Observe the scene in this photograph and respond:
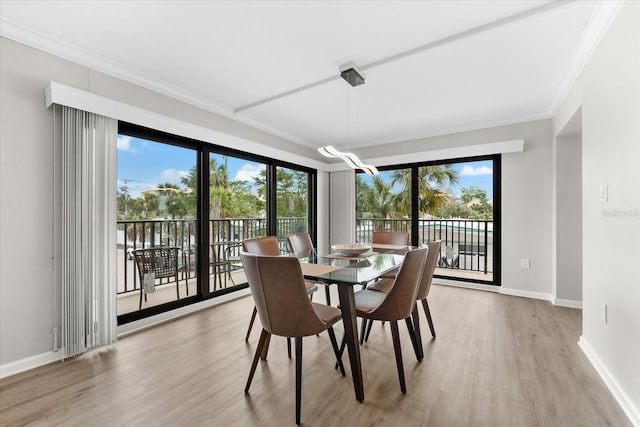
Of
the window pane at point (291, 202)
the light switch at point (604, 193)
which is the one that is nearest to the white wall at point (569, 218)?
the light switch at point (604, 193)

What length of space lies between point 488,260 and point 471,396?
3.83 m

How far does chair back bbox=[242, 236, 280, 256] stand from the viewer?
2641 mm

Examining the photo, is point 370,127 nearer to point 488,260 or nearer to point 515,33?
point 515,33

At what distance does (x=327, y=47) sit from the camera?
7.50 feet

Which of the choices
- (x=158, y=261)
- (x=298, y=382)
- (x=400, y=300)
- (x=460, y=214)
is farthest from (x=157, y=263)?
(x=460, y=214)

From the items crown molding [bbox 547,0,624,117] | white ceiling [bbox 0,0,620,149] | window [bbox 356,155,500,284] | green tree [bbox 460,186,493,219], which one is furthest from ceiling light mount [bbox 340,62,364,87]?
green tree [bbox 460,186,493,219]

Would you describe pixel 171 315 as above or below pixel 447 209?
below

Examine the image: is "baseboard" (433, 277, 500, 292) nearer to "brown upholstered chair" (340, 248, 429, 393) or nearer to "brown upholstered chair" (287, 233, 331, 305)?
"brown upholstered chair" (287, 233, 331, 305)

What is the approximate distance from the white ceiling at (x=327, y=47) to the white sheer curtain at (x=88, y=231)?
0.64m

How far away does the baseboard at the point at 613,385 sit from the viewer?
60.9 inches

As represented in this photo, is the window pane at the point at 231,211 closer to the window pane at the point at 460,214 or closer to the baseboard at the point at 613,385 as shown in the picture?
the window pane at the point at 460,214

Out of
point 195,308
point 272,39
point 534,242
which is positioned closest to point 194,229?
point 195,308

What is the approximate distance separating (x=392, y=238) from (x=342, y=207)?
213cm

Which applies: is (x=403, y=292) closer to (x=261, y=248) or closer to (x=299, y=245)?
(x=261, y=248)
